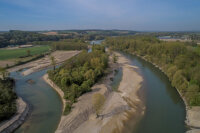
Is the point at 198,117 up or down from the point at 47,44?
down

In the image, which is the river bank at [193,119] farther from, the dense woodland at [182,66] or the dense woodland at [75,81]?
the dense woodland at [75,81]

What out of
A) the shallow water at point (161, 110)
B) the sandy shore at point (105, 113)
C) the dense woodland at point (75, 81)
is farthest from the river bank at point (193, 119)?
the dense woodland at point (75, 81)

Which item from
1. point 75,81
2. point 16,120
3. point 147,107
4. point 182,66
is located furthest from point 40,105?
point 182,66

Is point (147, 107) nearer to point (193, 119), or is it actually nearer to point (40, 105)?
point (193, 119)

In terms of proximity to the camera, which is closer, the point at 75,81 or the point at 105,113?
the point at 105,113

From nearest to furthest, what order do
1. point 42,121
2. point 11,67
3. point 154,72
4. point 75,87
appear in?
point 42,121 → point 75,87 → point 154,72 → point 11,67

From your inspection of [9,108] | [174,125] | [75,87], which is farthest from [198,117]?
[9,108]

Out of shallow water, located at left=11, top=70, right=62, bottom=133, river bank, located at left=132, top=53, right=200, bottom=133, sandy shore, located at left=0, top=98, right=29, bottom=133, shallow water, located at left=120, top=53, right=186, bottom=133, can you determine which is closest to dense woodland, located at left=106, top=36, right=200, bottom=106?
river bank, located at left=132, top=53, right=200, bottom=133

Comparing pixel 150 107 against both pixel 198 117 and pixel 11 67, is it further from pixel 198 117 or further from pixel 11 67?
pixel 11 67
